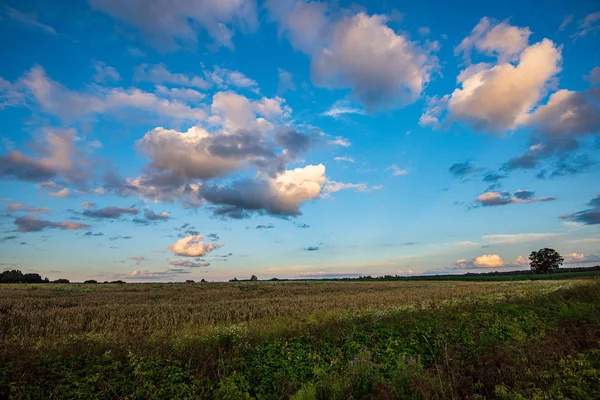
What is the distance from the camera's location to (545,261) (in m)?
131

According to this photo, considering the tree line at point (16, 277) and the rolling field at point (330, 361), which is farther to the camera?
the tree line at point (16, 277)

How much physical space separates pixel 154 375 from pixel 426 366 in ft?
26.5

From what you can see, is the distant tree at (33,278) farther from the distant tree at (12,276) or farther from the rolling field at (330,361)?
the rolling field at (330,361)

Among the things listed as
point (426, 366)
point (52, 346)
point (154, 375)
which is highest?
point (52, 346)

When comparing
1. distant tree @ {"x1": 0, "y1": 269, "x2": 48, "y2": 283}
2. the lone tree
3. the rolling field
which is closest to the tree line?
distant tree @ {"x1": 0, "y1": 269, "x2": 48, "y2": 283}

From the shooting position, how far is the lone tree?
12925 cm

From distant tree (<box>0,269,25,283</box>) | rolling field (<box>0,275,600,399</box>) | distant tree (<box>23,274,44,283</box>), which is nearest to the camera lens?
rolling field (<box>0,275,600,399</box>)

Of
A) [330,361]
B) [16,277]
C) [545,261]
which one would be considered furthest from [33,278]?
[545,261]

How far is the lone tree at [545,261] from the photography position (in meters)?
129

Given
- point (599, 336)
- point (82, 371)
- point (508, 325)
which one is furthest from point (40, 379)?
point (599, 336)

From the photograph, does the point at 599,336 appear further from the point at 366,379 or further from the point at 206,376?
the point at 206,376

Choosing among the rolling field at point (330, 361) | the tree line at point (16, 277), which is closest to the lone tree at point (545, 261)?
the rolling field at point (330, 361)

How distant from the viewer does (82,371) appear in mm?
7941

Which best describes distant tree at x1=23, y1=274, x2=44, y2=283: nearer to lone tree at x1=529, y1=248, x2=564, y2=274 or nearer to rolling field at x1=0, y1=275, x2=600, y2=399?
rolling field at x1=0, y1=275, x2=600, y2=399
